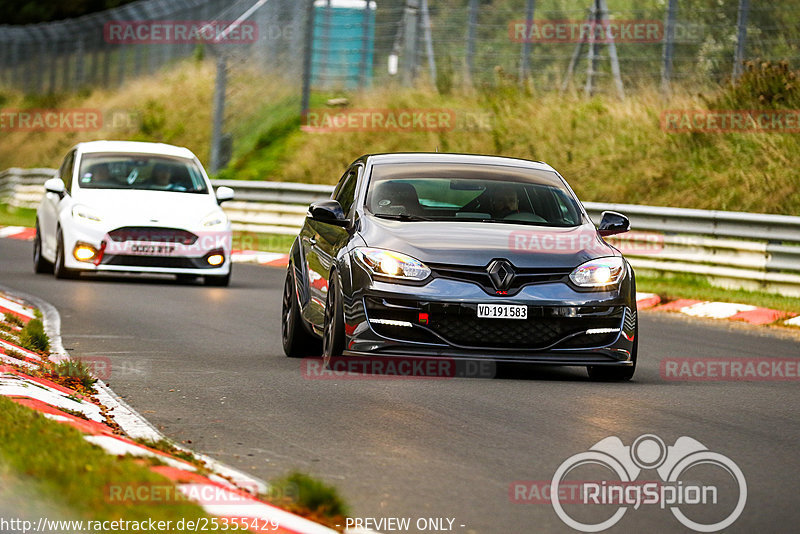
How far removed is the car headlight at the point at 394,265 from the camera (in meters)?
9.83

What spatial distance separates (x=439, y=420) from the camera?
831cm

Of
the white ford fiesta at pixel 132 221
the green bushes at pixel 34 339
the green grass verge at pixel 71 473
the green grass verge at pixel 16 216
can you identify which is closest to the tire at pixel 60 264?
the white ford fiesta at pixel 132 221

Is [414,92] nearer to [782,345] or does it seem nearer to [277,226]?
[277,226]

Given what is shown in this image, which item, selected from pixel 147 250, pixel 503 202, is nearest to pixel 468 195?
pixel 503 202

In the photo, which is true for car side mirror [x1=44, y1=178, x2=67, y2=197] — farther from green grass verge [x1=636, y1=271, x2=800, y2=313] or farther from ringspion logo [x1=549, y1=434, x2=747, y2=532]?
ringspion logo [x1=549, y1=434, x2=747, y2=532]

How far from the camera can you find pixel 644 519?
5.98 metres

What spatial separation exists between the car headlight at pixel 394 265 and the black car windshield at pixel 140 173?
930 centimetres

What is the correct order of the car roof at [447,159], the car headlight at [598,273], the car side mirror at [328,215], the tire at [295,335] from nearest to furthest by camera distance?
the car headlight at [598,273]
the car side mirror at [328,215]
the car roof at [447,159]
the tire at [295,335]

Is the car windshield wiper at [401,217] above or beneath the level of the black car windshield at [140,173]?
above

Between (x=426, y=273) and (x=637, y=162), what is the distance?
50.7 feet

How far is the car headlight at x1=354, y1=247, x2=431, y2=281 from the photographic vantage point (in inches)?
387

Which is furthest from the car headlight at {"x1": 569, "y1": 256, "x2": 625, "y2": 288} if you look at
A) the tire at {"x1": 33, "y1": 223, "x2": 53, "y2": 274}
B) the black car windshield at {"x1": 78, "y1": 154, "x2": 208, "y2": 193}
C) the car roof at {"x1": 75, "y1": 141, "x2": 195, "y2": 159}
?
the tire at {"x1": 33, "y1": 223, "x2": 53, "y2": 274}

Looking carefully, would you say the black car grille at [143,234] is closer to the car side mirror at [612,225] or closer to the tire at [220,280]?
the tire at [220,280]

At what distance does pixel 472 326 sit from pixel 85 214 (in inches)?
359
